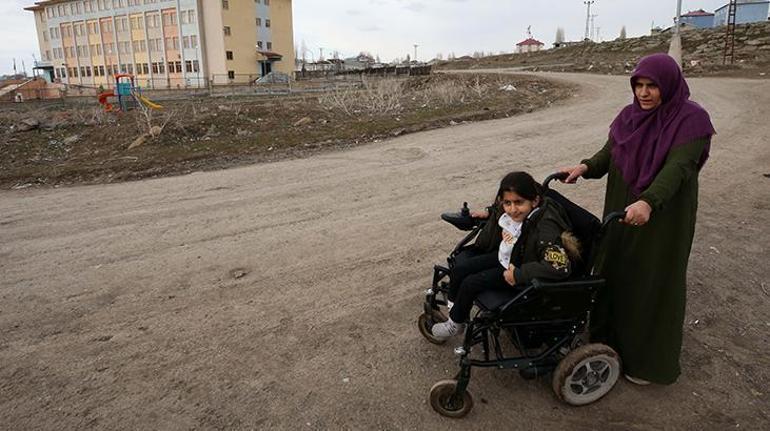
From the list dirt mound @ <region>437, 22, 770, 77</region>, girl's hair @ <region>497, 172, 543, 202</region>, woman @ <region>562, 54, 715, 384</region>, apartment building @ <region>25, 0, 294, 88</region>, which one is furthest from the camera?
apartment building @ <region>25, 0, 294, 88</region>

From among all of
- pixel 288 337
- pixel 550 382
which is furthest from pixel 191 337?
pixel 550 382

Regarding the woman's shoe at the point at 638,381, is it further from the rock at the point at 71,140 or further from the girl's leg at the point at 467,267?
the rock at the point at 71,140

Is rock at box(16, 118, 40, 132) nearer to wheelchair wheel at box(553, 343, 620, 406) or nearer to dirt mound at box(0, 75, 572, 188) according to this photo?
dirt mound at box(0, 75, 572, 188)

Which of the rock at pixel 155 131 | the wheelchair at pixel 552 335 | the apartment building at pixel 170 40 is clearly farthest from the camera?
the apartment building at pixel 170 40

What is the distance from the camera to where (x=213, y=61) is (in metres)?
62.7

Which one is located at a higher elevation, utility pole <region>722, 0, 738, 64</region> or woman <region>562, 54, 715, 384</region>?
utility pole <region>722, 0, 738, 64</region>

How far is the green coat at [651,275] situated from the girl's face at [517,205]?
0.44 metres

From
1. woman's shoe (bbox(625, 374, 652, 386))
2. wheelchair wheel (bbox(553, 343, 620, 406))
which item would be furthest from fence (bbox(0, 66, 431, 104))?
wheelchair wheel (bbox(553, 343, 620, 406))

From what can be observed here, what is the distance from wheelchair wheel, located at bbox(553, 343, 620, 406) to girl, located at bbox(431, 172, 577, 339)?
49 centimetres

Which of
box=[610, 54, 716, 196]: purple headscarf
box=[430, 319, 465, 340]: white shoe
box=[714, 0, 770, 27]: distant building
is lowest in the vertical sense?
box=[430, 319, 465, 340]: white shoe

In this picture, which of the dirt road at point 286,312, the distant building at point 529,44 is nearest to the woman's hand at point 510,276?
the dirt road at point 286,312

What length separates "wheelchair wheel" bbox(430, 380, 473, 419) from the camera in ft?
9.39

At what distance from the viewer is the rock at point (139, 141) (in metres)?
11.8

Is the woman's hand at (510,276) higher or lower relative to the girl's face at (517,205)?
lower
